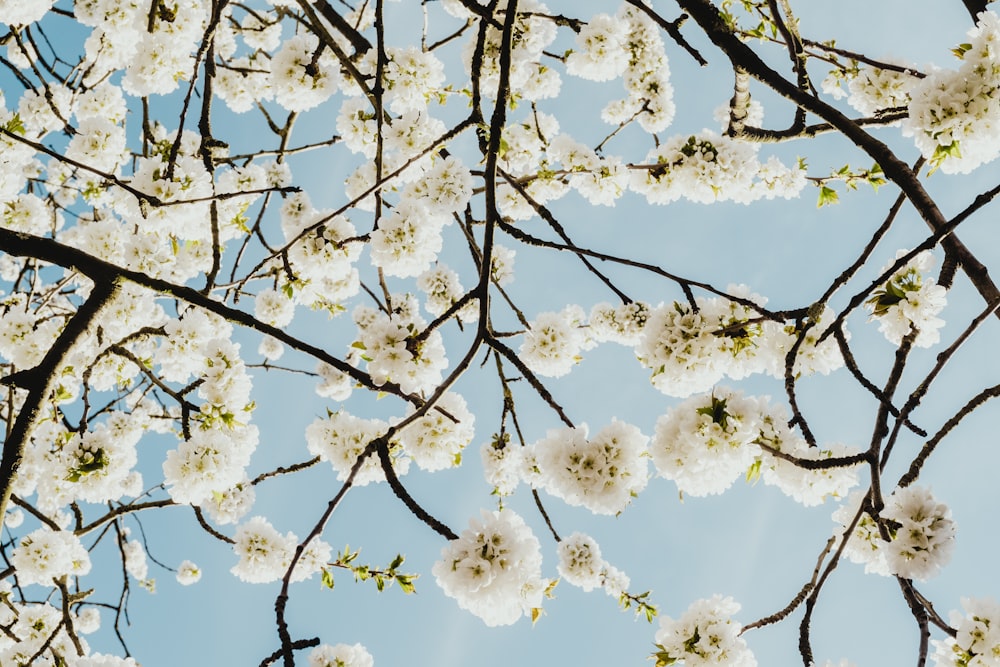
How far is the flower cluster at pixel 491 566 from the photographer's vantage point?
1.97m

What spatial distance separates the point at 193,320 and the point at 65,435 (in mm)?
1495

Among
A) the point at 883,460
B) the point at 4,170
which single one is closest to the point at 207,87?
the point at 4,170

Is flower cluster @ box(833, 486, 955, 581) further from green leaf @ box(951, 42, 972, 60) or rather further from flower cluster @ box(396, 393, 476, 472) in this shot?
flower cluster @ box(396, 393, 476, 472)

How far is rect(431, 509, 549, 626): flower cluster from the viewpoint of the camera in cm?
197

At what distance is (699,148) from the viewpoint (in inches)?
146

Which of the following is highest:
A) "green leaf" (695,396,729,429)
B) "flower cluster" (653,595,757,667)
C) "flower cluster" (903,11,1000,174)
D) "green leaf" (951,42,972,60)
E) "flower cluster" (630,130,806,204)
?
"flower cluster" (630,130,806,204)

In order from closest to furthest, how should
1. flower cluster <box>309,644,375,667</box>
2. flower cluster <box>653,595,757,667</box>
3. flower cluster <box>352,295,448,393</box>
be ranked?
flower cluster <box>352,295,448,393</box>, flower cluster <box>653,595,757,667</box>, flower cluster <box>309,644,375,667</box>

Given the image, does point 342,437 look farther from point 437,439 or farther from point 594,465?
point 594,465

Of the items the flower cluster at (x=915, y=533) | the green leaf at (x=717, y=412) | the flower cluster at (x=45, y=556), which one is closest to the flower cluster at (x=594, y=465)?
the green leaf at (x=717, y=412)

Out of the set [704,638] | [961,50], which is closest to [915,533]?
[704,638]

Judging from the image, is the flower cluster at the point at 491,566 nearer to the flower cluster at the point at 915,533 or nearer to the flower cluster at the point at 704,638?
the flower cluster at the point at 915,533

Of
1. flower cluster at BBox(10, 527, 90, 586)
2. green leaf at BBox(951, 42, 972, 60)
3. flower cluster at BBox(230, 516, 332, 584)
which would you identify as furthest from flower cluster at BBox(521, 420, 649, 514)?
flower cluster at BBox(10, 527, 90, 586)

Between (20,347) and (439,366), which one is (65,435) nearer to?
(20,347)

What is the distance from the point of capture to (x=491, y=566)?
197 cm
